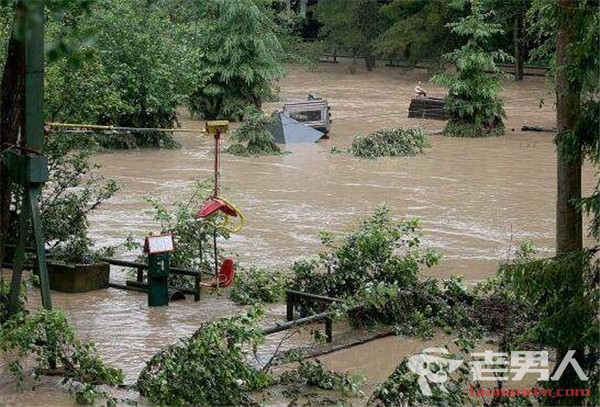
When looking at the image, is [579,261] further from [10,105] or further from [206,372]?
[10,105]

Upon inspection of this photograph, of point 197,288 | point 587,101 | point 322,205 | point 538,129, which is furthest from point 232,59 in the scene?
point 587,101

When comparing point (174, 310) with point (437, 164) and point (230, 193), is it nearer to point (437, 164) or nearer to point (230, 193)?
point (230, 193)

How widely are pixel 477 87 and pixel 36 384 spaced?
1047 inches

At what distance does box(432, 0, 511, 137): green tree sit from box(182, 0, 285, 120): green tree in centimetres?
646

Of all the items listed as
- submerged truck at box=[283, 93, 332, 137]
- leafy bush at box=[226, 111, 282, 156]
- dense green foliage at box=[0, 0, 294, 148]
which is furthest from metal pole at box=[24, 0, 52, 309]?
submerged truck at box=[283, 93, 332, 137]

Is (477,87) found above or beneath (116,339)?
above

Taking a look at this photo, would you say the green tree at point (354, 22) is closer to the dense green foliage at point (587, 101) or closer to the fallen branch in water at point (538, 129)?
the fallen branch in water at point (538, 129)

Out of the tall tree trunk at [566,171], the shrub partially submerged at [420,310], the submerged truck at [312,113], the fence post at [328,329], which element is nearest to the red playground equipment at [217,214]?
the shrub partially submerged at [420,310]

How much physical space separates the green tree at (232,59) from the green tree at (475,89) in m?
6.46

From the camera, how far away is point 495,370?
10.0m

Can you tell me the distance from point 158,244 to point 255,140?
17.1 m

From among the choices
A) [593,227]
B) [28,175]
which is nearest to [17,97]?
[28,175]

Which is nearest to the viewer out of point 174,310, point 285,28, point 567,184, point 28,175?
point 567,184

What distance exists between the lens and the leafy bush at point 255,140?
3000cm
